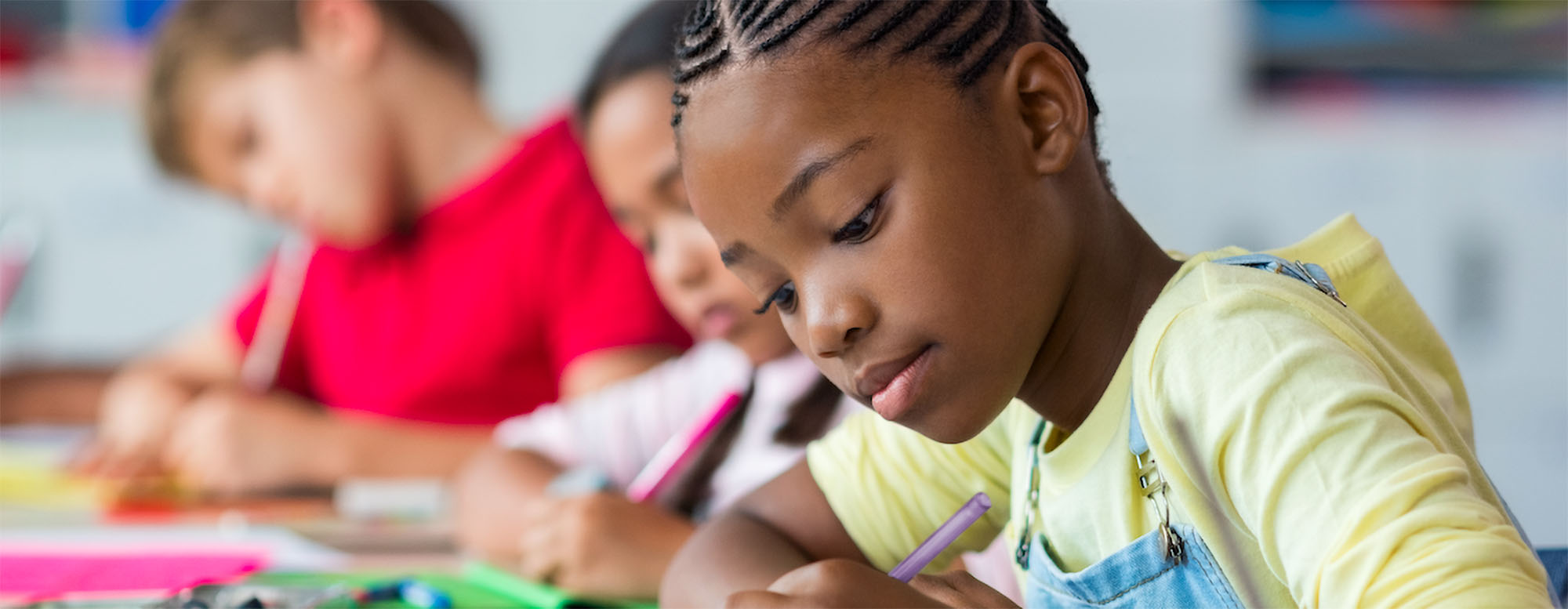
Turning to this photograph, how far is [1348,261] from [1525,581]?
181 millimetres

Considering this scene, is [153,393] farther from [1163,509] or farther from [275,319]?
[1163,509]

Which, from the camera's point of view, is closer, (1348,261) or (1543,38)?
(1348,261)

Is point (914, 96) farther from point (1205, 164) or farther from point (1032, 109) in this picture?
point (1205, 164)

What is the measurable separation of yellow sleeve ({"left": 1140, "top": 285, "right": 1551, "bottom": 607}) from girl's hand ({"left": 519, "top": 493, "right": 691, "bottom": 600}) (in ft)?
1.10

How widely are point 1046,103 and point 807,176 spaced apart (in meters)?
0.09

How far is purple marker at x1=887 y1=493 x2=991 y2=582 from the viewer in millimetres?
511

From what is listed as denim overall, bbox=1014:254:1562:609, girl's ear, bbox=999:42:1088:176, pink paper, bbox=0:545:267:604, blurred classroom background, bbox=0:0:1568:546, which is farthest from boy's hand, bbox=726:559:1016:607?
blurred classroom background, bbox=0:0:1568:546

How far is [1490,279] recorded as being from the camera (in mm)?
2346

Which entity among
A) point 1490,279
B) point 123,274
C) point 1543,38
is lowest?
point 1490,279

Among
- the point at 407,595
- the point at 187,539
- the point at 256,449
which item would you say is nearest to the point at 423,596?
the point at 407,595

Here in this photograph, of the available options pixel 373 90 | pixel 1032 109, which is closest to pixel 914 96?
pixel 1032 109

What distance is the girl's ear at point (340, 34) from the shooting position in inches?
50.6

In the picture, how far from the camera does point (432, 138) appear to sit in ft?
4.40

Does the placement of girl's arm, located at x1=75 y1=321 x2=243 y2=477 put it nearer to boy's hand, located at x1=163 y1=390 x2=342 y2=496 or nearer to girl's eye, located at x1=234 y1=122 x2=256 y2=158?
boy's hand, located at x1=163 y1=390 x2=342 y2=496
